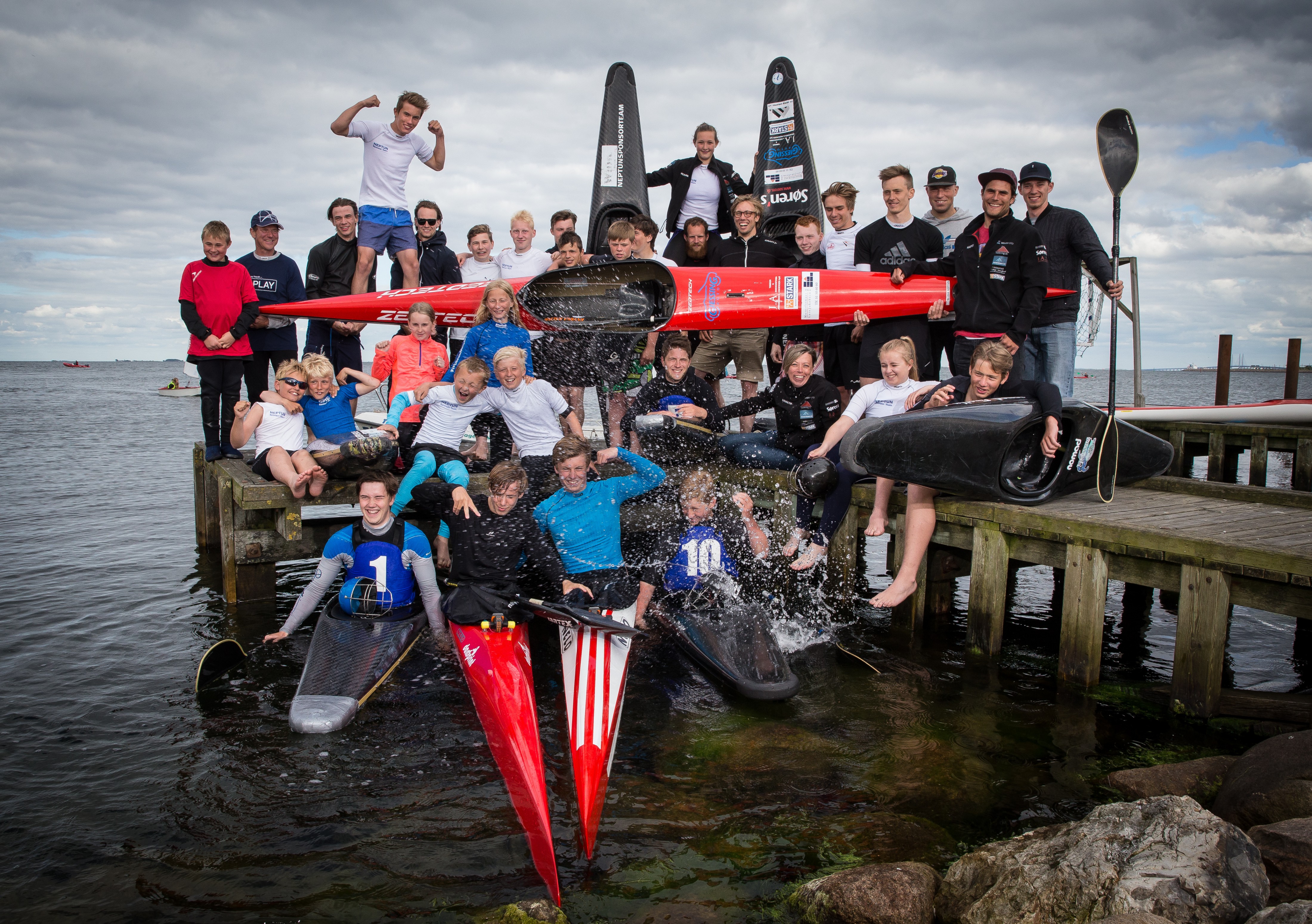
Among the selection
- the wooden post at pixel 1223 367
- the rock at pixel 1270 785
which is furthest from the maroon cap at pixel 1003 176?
the wooden post at pixel 1223 367

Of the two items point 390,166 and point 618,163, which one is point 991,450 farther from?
point 618,163

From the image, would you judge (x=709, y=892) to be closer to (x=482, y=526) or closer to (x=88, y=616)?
(x=482, y=526)

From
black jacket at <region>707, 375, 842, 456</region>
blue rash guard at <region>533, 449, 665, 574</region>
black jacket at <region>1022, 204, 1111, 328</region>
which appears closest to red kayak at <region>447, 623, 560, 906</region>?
blue rash guard at <region>533, 449, 665, 574</region>

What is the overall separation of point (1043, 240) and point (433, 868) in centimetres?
543

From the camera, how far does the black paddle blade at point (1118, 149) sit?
5781mm

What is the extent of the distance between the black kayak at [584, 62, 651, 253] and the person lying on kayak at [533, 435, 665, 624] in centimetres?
502

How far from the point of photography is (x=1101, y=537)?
14.8 ft

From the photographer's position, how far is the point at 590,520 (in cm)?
515

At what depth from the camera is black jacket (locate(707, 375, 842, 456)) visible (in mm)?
6125

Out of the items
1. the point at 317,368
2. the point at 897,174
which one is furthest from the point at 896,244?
the point at 317,368

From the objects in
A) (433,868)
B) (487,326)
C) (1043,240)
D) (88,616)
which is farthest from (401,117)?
(433,868)

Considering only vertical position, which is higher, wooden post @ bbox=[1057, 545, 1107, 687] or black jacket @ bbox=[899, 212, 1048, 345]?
black jacket @ bbox=[899, 212, 1048, 345]

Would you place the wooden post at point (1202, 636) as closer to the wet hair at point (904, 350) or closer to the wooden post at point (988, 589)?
the wooden post at point (988, 589)

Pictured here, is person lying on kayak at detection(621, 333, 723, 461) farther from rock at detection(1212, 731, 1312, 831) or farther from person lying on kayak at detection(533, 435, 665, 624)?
rock at detection(1212, 731, 1312, 831)
